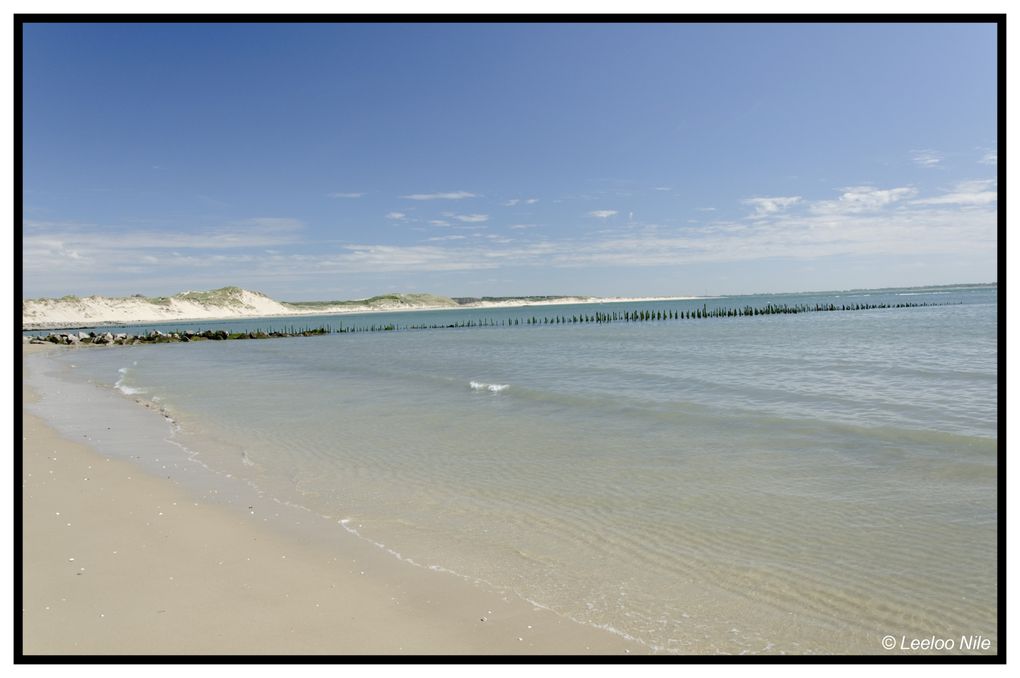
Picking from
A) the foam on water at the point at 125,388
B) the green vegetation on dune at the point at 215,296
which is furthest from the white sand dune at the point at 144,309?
the foam on water at the point at 125,388

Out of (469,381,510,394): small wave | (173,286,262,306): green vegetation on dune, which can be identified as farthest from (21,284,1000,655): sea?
→ (173,286,262,306): green vegetation on dune

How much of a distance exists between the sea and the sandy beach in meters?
0.38

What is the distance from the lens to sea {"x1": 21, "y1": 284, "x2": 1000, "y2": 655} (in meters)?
4.80

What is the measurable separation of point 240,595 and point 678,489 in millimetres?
5458

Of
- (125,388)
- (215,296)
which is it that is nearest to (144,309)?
(215,296)

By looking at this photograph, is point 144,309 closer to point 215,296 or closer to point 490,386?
point 215,296

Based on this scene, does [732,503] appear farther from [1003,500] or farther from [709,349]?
[709,349]

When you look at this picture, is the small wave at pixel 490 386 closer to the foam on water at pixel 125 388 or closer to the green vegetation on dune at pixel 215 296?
the foam on water at pixel 125 388

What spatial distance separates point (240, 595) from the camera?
4848mm

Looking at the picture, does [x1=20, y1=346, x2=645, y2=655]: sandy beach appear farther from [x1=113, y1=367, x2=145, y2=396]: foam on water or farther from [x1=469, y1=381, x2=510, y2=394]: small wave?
[x1=113, y1=367, x2=145, y2=396]: foam on water

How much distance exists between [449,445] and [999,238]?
8399mm

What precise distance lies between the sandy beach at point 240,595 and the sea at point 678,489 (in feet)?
1.26
